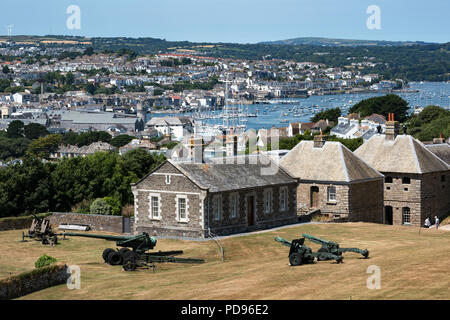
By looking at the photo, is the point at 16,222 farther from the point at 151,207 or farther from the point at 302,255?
the point at 302,255

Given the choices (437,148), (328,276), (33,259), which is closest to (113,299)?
(328,276)

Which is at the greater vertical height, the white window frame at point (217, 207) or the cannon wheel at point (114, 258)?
the white window frame at point (217, 207)

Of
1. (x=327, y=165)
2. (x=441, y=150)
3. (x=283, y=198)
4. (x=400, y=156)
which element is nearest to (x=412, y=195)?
(x=400, y=156)

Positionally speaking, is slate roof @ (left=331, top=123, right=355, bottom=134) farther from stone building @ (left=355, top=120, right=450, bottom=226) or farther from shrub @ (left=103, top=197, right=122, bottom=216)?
shrub @ (left=103, top=197, right=122, bottom=216)

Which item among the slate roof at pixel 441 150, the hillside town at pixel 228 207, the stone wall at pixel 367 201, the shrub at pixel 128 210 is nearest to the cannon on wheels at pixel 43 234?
the hillside town at pixel 228 207

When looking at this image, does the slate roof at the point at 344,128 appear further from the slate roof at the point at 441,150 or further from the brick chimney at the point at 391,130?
the brick chimney at the point at 391,130

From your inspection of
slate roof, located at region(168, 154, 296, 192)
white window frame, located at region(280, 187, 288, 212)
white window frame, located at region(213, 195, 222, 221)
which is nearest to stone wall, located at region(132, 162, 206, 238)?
slate roof, located at region(168, 154, 296, 192)
